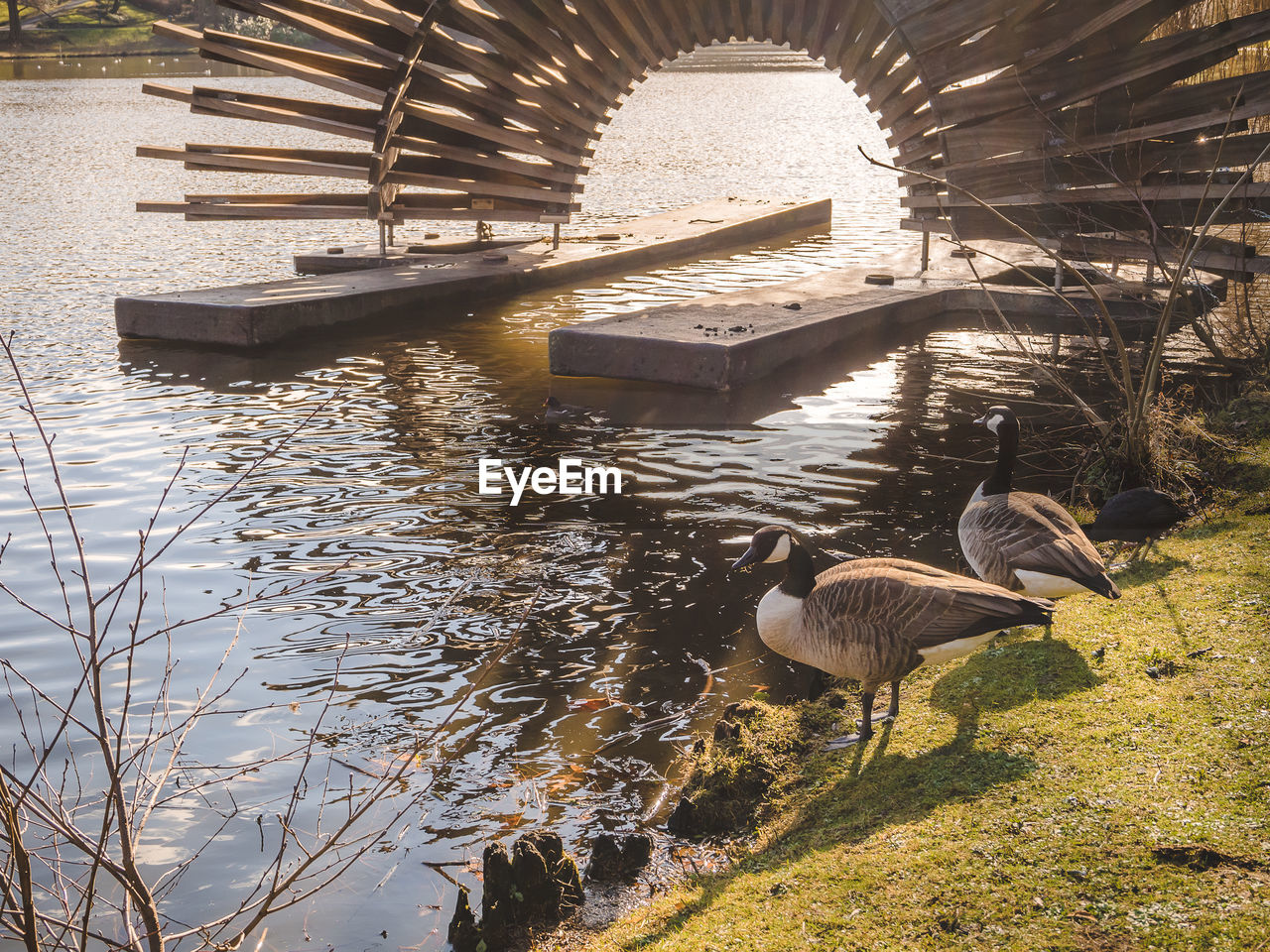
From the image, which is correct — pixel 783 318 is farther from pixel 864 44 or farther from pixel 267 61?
pixel 267 61

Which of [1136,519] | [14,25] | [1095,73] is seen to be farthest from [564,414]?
[14,25]

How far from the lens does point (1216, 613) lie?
23.2 feet

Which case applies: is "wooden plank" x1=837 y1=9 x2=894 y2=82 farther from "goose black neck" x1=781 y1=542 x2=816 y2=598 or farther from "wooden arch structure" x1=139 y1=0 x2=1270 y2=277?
"goose black neck" x1=781 y1=542 x2=816 y2=598

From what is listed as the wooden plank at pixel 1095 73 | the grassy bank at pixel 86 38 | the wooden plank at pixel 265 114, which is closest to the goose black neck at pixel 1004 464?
the wooden plank at pixel 1095 73

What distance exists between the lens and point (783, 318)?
50.0 feet

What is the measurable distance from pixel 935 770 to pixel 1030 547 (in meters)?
1.75

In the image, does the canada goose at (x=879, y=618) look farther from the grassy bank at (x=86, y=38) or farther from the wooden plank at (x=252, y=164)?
the grassy bank at (x=86, y=38)

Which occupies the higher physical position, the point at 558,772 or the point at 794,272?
the point at 794,272

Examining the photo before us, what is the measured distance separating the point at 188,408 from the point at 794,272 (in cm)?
1304

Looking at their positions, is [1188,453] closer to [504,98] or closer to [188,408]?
[188,408]

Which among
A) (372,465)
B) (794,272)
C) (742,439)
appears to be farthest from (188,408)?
(794,272)

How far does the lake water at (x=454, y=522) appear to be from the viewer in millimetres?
6230

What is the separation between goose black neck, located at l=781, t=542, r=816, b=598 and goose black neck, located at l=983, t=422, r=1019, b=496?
1990mm

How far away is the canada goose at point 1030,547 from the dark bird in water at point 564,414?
6159 millimetres
